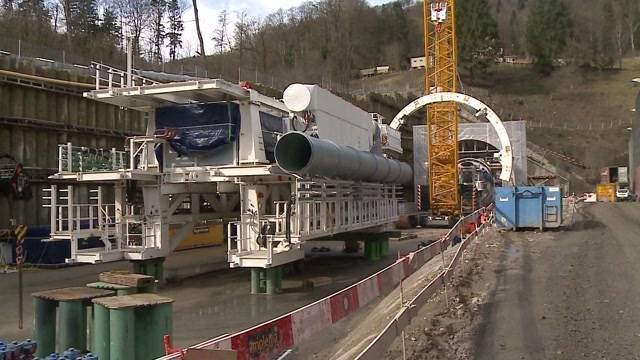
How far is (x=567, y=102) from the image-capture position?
92.2 m

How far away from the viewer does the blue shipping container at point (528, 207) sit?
23.4 metres

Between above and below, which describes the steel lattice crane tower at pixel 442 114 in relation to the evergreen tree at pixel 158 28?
below

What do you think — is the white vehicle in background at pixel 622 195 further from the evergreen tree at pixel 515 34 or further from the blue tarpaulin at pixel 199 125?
the blue tarpaulin at pixel 199 125

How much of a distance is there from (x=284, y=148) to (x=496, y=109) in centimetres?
7813

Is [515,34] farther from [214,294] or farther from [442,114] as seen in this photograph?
[214,294]

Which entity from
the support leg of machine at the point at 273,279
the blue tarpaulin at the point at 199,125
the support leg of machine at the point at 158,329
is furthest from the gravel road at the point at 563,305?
the blue tarpaulin at the point at 199,125

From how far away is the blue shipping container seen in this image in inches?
922

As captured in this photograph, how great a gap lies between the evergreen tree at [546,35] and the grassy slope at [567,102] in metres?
2.33

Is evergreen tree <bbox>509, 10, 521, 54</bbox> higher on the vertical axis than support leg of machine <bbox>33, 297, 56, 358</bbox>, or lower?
higher

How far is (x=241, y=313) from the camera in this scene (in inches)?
448

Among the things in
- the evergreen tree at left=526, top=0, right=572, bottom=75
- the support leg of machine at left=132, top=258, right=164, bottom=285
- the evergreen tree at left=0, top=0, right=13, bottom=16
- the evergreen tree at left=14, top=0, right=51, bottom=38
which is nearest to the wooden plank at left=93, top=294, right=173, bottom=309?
the support leg of machine at left=132, top=258, right=164, bottom=285

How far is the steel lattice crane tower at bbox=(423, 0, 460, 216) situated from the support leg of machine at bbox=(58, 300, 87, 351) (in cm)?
3282

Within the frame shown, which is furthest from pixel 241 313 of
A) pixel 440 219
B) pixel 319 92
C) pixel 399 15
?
pixel 399 15

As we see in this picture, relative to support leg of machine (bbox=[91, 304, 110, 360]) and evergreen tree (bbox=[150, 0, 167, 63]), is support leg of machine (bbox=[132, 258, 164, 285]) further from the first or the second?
evergreen tree (bbox=[150, 0, 167, 63])
